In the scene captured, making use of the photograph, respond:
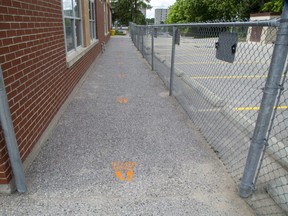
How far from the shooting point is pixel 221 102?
4504 millimetres

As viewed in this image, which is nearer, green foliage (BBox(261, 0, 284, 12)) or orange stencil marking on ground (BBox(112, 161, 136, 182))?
orange stencil marking on ground (BBox(112, 161, 136, 182))

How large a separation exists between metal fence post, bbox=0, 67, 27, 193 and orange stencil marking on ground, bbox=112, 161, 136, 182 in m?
0.95

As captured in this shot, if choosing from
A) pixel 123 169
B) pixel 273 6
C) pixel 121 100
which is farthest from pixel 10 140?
pixel 273 6

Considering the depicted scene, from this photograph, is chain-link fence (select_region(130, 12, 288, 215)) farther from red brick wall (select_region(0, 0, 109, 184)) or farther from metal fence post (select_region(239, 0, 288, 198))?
red brick wall (select_region(0, 0, 109, 184))

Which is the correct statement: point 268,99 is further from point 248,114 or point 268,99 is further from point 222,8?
point 222,8

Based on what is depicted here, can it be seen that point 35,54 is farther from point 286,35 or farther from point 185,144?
point 286,35

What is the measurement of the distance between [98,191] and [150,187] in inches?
21.1

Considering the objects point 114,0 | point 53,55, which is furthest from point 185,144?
point 114,0

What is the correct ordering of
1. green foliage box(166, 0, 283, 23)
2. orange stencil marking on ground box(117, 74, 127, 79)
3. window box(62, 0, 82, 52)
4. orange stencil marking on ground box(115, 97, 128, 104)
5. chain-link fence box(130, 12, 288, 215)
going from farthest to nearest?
green foliage box(166, 0, 283, 23), orange stencil marking on ground box(117, 74, 127, 79), window box(62, 0, 82, 52), orange stencil marking on ground box(115, 97, 128, 104), chain-link fence box(130, 12, 288, 215)

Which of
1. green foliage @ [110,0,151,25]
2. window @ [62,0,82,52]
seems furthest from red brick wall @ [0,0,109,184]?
green foliage @ [110,0,151,25]

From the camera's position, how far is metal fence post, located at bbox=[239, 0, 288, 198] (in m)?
1.70

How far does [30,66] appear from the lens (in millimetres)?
2799

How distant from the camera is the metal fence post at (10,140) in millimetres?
1945

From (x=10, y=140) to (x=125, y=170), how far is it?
1.24 meters
